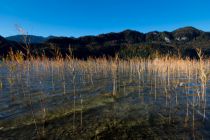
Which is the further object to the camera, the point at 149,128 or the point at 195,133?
the point at 149,128

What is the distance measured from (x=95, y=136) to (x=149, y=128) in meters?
1.41

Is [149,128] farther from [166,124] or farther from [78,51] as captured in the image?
[78,51]

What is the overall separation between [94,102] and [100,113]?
1.61 m

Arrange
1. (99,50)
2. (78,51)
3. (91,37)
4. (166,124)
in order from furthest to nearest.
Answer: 1. (91,37)
2. (99,50)
3. (78,51)
4. (166,124)

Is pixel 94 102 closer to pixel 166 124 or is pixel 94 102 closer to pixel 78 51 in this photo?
pixel 166 124

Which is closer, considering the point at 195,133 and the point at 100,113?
the point at 195,133


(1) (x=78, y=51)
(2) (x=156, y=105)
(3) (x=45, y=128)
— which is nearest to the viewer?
(3) (x=45, y=128)

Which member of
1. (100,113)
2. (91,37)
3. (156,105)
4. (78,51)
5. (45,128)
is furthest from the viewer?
(91,37)

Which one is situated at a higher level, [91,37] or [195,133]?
[91,37]

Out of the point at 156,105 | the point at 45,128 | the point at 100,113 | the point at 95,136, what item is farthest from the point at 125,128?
the point at 156,105

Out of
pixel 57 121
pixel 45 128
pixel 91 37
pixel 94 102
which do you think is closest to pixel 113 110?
pixel 94 102

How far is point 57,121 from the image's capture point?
19.4 ft

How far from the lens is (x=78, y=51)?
254 feet

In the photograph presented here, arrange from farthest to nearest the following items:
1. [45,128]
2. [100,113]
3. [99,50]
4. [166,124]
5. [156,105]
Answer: [99,50], [156,105], [100,113], [166,124], [45,128]
